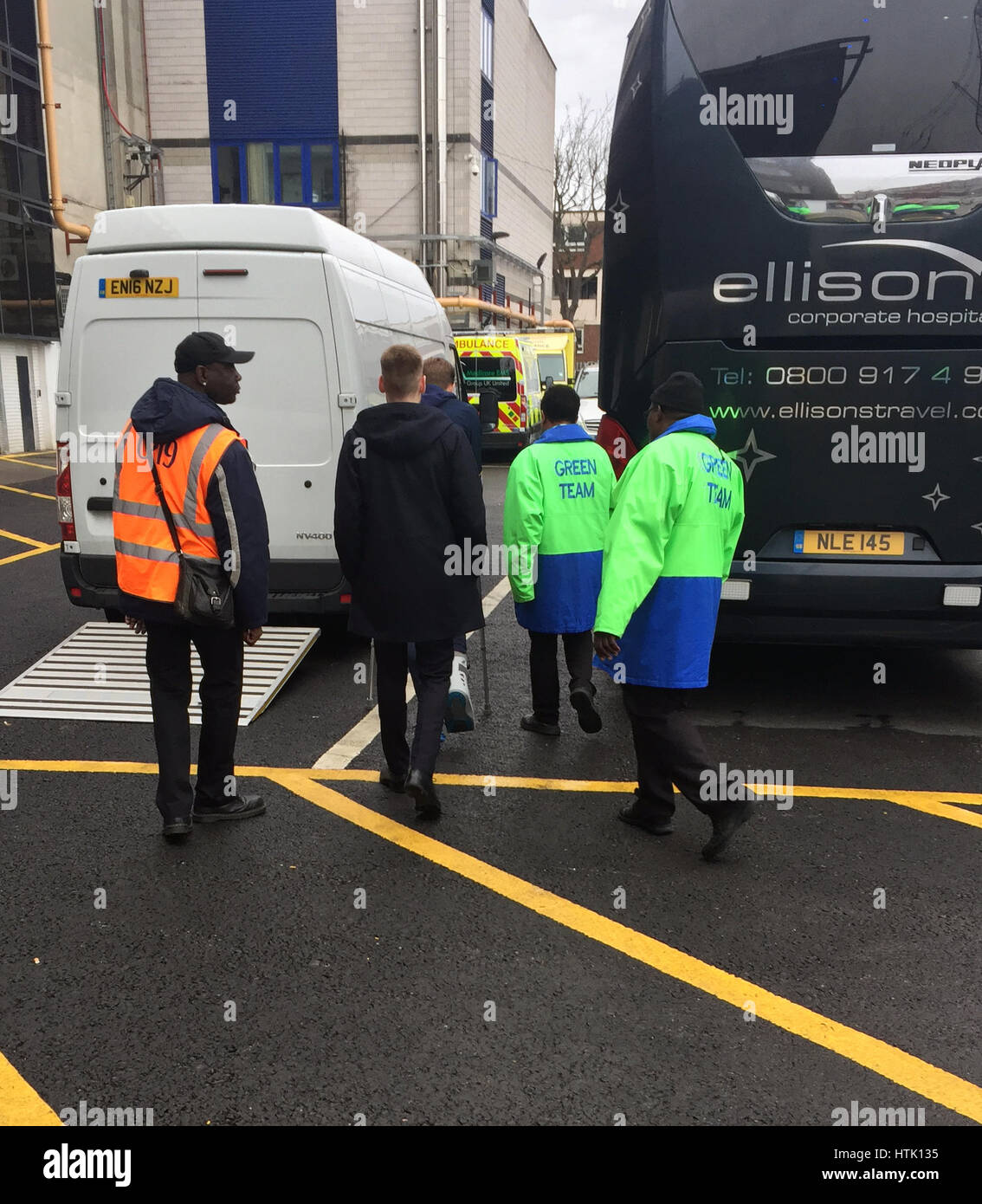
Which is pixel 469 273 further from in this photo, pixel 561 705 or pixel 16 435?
pixel 561 705

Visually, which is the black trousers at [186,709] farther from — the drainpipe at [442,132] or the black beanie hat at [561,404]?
the drainpipe at [442,132]

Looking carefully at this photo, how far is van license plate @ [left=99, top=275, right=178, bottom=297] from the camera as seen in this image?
6293 millimetres

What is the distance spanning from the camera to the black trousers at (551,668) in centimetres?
550

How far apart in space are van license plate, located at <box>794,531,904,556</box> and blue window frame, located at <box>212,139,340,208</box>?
2699 centimetres

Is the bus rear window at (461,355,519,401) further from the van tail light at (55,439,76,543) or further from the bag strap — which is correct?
the bag strap

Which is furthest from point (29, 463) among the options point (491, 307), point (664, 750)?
point (664, 750)

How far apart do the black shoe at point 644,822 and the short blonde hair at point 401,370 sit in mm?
1938

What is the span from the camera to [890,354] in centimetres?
519

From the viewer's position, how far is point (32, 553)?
11.1 meters

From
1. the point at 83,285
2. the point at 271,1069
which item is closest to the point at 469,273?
the point at 83,285

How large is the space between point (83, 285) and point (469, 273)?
2496 cm
